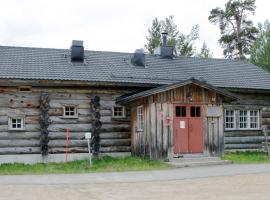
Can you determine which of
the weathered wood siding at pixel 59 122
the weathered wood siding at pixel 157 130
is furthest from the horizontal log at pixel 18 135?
the weathered wood siding at pixel 157 130

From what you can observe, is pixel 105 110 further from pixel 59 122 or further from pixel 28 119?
pixel 28 119

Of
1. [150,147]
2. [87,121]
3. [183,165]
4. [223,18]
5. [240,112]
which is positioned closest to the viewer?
[183,165]

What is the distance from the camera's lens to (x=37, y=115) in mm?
21109

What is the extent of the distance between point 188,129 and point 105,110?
4001mm

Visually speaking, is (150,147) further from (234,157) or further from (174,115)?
(234,157)

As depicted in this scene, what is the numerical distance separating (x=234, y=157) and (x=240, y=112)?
379cm

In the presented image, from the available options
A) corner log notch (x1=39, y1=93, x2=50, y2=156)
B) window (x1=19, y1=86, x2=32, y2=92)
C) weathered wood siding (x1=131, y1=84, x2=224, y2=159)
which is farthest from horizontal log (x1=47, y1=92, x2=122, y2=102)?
weathered wood siding (x1=131, y1=84, x2=224, y2=159)

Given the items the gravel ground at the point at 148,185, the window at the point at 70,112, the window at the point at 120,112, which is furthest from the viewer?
the window at the point at 120,112

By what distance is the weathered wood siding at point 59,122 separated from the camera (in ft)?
68.1

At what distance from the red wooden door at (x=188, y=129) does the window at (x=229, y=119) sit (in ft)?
11.5

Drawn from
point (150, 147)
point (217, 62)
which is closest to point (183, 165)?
point (150, 147)

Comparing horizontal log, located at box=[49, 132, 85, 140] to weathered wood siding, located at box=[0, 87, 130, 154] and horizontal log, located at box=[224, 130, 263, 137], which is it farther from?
horizontal log, located at box=[224, 130, 263, 137]

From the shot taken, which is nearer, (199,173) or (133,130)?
(199,173)

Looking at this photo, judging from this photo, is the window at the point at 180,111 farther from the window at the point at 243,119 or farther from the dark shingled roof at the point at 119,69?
the window at the point at 243,119
